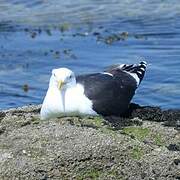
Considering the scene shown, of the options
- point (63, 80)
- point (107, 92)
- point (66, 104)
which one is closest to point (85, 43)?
point (107, 92)

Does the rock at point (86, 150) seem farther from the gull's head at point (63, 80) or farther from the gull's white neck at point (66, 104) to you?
the gull's head at point (63, 80)


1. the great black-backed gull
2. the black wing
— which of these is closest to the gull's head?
the great black-backed gull

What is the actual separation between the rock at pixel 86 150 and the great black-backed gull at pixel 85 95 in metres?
0.29

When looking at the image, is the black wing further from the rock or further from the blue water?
the blue water

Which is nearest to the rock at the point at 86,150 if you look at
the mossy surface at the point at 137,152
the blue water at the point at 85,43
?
the mossy surface at the point at 137,152

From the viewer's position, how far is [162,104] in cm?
1117

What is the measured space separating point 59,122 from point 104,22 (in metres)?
8.76

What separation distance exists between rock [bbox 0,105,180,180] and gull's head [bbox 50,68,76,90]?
1.74ft

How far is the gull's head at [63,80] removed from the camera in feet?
26.6

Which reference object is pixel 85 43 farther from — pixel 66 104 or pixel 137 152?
pixel 137 152

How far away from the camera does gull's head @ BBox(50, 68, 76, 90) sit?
810 centimetres

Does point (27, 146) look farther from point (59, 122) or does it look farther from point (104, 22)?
point (104, 22)

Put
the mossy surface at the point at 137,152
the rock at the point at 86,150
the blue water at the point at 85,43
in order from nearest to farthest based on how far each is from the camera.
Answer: the rock at the point at 86,150 < the mossy surface at the point at 137,152 < the blue water at the point at 85,43

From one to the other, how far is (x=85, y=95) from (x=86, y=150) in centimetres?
127
